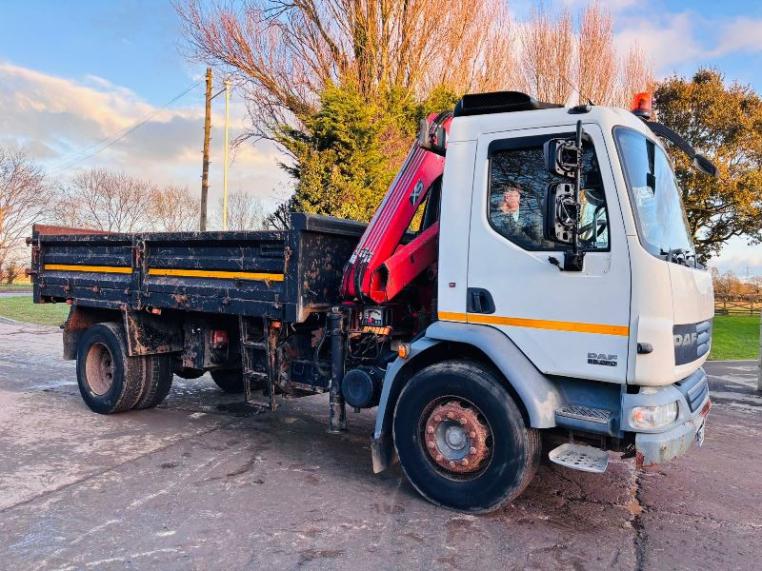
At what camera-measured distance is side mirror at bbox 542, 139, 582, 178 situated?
3.47 m

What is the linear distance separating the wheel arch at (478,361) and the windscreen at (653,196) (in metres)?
1.06

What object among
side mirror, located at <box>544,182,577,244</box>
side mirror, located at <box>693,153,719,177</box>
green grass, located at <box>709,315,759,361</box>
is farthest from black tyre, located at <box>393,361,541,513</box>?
green grass, located at <box>709,315,759,361</box>

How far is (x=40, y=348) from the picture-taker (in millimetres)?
11797

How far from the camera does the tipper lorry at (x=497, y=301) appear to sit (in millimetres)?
3568

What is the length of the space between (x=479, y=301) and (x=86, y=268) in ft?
16.4

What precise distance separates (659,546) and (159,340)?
5.17 m

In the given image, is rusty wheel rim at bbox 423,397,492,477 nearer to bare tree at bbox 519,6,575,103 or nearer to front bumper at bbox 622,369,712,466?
front bumper at bbox 622,369,712,466

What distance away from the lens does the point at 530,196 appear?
3941 mm

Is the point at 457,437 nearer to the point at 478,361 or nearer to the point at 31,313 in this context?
the point at 478,361

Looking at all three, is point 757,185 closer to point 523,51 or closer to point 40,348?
point 523,51

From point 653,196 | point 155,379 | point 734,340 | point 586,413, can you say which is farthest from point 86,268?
point 734,340

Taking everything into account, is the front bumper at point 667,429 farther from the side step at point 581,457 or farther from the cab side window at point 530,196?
the cab side window at point 530,196

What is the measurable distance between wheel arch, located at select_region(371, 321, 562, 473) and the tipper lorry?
0.01 metres

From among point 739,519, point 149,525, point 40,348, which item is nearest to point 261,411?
point 149,525
